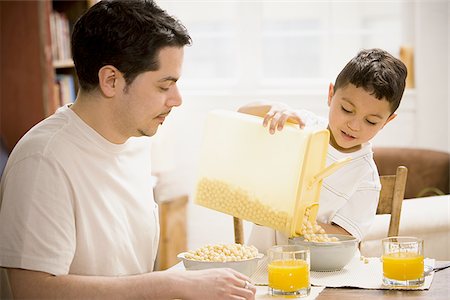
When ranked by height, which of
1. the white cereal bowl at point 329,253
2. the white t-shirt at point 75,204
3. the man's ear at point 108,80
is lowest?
the white cereal bowl at point 329,253

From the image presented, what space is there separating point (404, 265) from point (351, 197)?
0.40m

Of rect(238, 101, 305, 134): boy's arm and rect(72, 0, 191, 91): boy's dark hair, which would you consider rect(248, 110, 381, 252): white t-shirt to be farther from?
rect(72, 0, 191, 91): boy's dark hair

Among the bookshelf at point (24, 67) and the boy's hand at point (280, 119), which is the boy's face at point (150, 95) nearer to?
the boy's hand at point (280, 119)

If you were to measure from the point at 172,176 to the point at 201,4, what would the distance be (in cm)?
108

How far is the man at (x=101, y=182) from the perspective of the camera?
1.46m

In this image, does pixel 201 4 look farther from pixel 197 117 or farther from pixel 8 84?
pixel 8 84

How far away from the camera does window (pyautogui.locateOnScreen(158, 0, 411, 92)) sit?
14.4ft

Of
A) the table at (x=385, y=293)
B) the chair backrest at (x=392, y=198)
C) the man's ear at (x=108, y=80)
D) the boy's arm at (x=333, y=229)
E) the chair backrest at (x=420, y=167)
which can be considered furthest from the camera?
the chair backrest at (x=420, y=167)

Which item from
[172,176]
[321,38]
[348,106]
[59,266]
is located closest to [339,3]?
[321,38]

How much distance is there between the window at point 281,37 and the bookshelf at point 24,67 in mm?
956

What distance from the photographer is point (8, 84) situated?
3.89 meters

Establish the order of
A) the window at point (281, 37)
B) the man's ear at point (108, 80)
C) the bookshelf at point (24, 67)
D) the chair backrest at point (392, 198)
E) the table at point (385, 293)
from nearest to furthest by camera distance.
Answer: the table at point (385, 293)
the man's ear at point (108, 80)
the chair backrest at point (392, 198)
the bookshelf at point (24, 67)
the window at point (281, 37)

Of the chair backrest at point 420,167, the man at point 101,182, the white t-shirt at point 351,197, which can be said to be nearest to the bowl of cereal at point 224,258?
the man at point 101,182

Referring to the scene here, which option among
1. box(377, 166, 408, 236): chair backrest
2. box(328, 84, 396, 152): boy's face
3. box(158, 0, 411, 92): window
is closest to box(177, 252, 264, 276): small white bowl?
box(328, 84, 396, 152): boy's face
